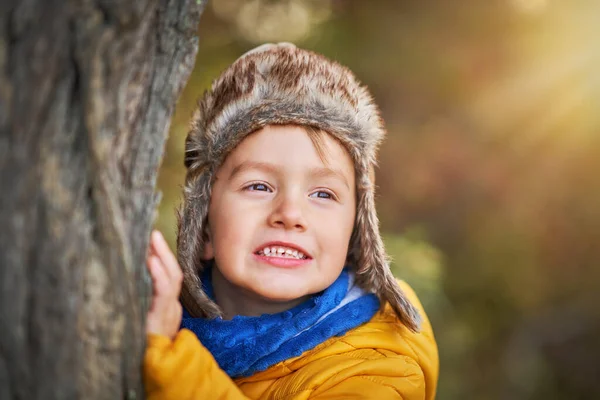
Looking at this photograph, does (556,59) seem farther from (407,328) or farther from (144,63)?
(144,63)

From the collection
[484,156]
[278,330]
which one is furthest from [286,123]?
[484,156]

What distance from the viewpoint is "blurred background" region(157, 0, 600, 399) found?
4820mm

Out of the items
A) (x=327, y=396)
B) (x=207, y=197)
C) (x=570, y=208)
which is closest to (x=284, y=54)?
(x=207, y=197)

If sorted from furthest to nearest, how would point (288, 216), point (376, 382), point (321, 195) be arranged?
point (321, 195)
point (288, 216)
point (376, 382)

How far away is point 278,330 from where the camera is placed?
1.92m

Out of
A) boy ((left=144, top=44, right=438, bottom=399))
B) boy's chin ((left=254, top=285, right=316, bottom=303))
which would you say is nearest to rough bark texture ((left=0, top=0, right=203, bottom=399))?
boy ((left=144, top=44, right=438, bottom=399))

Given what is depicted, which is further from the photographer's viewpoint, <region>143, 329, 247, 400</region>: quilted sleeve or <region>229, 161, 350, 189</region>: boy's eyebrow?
<region>229, 161, 350, 189</region>: boy's eyebrow

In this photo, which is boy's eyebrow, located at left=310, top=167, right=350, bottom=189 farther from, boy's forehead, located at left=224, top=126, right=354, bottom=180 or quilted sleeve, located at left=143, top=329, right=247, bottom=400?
quilted sleeve, located at left=143, top=329, right=247, bottom=400

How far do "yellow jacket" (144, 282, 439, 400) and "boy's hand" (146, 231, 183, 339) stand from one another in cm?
4

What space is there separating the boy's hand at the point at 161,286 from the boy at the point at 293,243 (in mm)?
289

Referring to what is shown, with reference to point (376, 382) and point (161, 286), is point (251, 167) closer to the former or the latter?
point (161, 286)

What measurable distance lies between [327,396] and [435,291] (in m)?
2.98

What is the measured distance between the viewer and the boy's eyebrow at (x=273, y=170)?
6.36 feet

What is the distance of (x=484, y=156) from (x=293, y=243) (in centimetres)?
355
